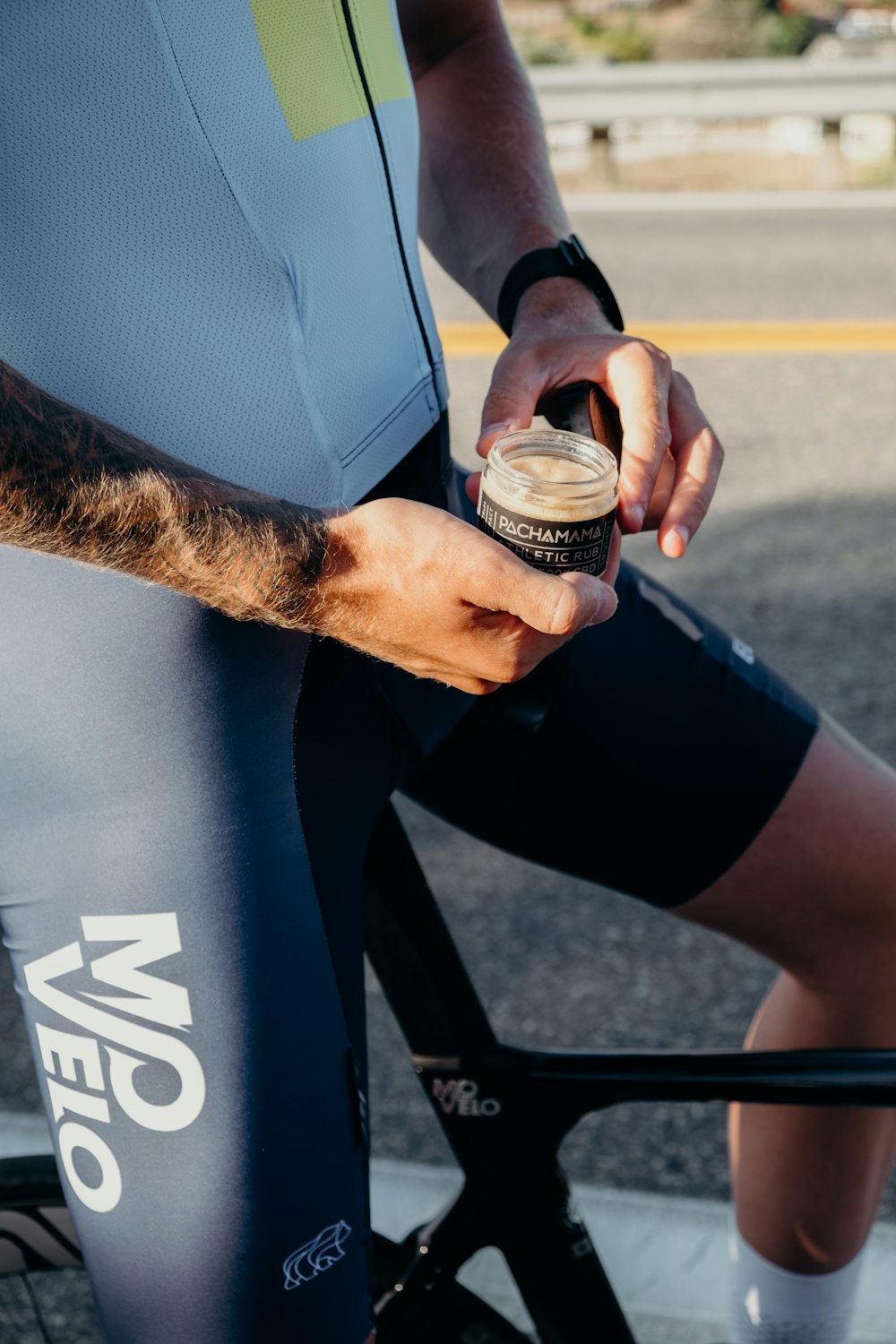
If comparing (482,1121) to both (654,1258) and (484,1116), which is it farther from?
(654,1258)

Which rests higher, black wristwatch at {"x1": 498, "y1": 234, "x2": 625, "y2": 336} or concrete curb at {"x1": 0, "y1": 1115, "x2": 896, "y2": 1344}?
black wristwatch at {"x1": 498, "y1": 234, "x2": 625, "y2": 336}

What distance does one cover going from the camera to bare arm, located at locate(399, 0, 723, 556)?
45.0 inches

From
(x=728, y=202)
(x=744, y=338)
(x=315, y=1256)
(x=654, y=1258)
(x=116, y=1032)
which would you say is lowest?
(x=728, y=202)

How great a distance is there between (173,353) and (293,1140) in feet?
2.01

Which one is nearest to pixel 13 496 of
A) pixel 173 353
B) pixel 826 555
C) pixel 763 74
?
pixel 173 353

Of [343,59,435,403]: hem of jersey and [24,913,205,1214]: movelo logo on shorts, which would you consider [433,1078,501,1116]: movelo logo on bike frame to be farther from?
[343,59,435,403]: hem of jersey

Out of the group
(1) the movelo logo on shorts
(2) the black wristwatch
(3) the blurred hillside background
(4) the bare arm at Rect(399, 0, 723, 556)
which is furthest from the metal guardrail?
(1) the movelo logo on shorts

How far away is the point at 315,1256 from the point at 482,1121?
11.3 inches

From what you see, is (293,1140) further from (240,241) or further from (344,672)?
(240,241)

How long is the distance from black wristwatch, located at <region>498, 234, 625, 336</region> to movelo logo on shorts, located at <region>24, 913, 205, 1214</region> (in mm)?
687

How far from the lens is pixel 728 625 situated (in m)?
3.83

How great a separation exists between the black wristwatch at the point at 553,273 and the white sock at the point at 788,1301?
1059mm

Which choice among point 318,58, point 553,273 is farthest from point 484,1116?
point 318,58

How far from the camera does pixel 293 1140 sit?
1.06 metres
